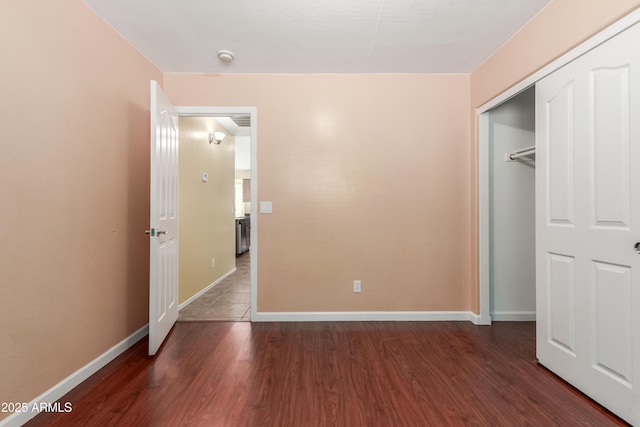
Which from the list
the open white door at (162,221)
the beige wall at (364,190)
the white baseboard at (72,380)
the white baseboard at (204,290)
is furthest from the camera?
the white baseboard at (204,290)

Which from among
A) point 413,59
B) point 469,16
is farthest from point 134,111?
point 469,16

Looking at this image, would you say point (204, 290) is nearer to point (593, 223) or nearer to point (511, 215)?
point (511, 215)

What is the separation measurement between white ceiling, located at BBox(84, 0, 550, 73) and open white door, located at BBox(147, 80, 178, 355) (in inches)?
18.2

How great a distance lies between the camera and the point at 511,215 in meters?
2.74

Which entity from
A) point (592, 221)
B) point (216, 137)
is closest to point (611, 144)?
point (592, 221)

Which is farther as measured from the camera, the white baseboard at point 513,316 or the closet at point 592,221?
the white baseboard at point 513,316

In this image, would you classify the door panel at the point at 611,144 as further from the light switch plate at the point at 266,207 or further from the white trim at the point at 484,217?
the light switch plate at the point at 266,207

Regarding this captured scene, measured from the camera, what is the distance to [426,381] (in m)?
1.77

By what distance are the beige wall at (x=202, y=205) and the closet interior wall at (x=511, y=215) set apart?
3.32m

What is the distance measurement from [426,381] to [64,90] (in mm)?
2891

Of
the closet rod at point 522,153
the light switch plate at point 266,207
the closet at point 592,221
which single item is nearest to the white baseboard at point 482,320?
the closet at point 592,221

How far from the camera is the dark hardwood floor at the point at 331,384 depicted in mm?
1451

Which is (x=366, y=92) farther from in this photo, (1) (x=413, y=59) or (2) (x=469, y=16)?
(2) (x=469, y=16)

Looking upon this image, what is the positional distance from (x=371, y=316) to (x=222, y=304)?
5.78ft
